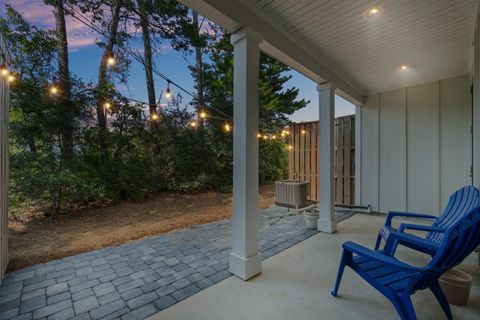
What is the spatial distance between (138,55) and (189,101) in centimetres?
188

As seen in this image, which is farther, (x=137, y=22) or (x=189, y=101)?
(x=189, y=101)

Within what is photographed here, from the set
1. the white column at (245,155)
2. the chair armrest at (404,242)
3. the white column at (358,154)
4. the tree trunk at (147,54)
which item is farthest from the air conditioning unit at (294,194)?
the tree trunk at (147,54)

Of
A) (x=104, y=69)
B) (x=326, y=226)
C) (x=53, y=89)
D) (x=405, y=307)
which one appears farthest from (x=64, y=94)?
(x=405, y=307)

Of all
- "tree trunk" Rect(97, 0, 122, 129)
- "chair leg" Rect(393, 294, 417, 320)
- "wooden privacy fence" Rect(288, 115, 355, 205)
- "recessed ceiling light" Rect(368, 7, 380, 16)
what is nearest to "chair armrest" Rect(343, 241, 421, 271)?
"chair leg" Rect(393, 294, 417, 320)

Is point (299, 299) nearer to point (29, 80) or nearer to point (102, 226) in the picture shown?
point (102, 226)

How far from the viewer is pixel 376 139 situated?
492 centimetres

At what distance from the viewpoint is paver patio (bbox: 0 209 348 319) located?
1757 millimetres

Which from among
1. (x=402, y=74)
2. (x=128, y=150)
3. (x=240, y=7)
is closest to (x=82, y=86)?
(x=128, y=150)

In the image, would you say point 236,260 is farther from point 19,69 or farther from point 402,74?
point 19,69

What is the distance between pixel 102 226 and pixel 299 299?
154 inches

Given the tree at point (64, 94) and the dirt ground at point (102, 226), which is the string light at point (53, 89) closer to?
the tree at point (64, 94)

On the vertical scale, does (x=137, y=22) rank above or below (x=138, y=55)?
above

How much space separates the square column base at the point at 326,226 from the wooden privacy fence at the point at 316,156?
6.80 feet

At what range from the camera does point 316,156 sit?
225 inches
